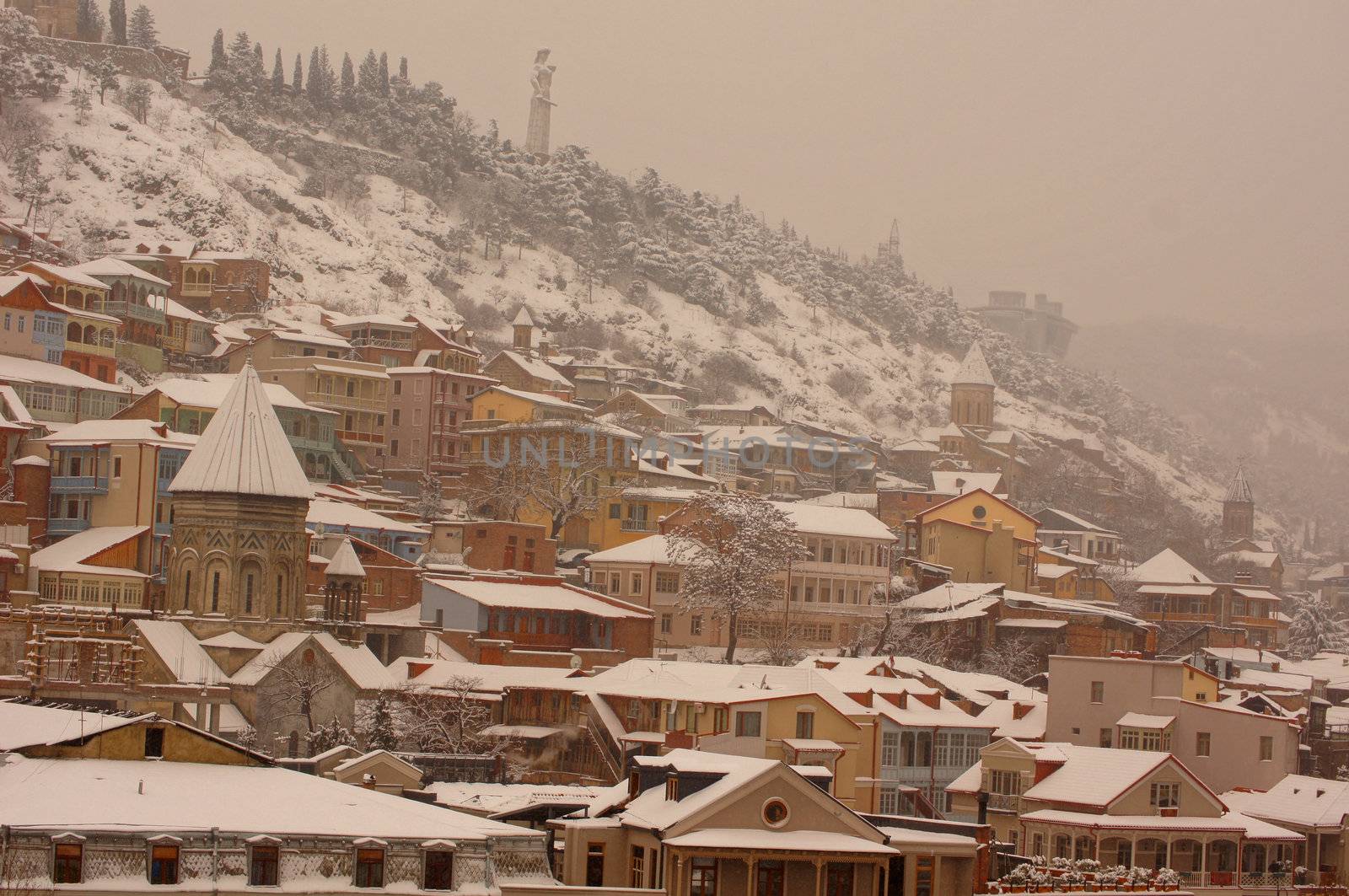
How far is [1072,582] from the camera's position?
10438cm

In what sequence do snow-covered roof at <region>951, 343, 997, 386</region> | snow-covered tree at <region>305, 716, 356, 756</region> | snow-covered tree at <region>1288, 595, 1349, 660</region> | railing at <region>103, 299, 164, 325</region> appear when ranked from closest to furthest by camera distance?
snow-covered tree at <region>305, 716, 356, 756</region>, railing at <region>103, 299, 164, 325</region>, snow-covered tree at <region>1288, 595, 1349, 660</region>, snow-covered roof at <region>951, 343, 997, 386</region>

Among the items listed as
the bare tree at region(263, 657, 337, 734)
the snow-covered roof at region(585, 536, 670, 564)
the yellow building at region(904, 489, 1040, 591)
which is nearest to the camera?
the bare tree at region(263, 657, 337, 734)

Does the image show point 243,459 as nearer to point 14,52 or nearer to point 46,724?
point 46,724

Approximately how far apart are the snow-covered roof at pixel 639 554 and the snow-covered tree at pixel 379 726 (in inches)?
756

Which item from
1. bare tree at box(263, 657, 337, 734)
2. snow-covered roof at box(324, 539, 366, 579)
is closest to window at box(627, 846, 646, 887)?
bare tree at box(263, 657, 337, 734)

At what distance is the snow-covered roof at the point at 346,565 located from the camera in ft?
226

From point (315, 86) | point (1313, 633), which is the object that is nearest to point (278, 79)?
point (315, 86)

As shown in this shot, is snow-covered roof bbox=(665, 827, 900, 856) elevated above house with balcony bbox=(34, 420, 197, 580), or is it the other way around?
house with balcony bbox=(34, 420, 197, 580)

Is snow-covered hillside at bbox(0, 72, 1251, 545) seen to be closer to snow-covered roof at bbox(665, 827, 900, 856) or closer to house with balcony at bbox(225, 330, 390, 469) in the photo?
house with balcony at bbox(225, 330, 390, 469)

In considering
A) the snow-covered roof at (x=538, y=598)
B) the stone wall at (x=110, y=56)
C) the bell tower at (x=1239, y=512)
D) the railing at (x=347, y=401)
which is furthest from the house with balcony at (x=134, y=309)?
the bell tower at (x=1239, y=512)

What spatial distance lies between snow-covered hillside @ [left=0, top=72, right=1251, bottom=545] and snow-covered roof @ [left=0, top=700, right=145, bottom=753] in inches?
2917

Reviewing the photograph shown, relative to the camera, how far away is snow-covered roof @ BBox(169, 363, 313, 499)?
219 feet

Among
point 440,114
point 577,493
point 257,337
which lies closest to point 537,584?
point 577,493

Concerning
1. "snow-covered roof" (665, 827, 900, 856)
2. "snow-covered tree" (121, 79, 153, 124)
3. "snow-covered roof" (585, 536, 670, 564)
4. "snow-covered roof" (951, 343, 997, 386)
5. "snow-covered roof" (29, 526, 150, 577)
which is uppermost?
"snow-covered tree" (121, 79, 153, 124)
